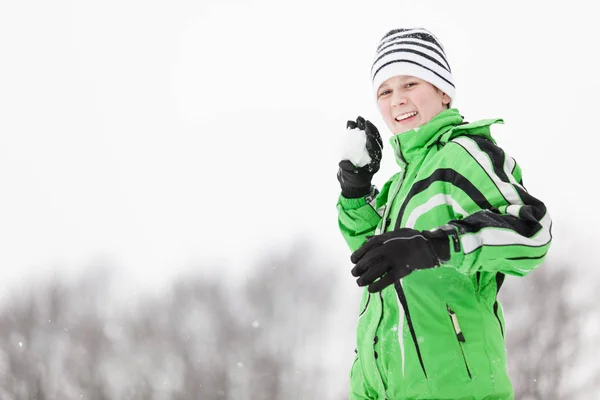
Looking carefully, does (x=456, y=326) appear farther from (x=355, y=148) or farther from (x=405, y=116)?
(x=355, y=148)

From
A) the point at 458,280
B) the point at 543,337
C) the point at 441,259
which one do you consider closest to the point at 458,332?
the point at 458,280

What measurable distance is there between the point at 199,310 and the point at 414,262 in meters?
21.3

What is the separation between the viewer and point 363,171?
2621 millimetres

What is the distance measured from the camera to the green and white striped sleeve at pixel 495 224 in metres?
1.77

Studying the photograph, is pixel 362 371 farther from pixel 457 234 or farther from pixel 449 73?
pixel 449 73

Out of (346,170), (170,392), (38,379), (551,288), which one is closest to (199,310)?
(170,392)

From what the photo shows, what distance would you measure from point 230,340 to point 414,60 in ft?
65.8

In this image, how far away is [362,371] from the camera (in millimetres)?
2184

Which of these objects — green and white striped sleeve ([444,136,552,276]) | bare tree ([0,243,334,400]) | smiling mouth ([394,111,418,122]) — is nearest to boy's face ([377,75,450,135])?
smiling mouth ([394,111,418,122])

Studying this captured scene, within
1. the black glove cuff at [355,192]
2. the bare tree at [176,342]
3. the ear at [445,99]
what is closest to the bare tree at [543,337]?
the bare tree at [176,342]

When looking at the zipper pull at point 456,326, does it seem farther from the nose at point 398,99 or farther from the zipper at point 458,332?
the nose at point 398,99

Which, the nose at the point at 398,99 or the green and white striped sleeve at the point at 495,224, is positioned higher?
the nose at the point at 398,99

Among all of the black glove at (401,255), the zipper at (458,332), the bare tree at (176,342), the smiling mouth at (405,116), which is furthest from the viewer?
the bare tree at (176,342)

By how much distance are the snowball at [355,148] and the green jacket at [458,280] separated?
460mm
